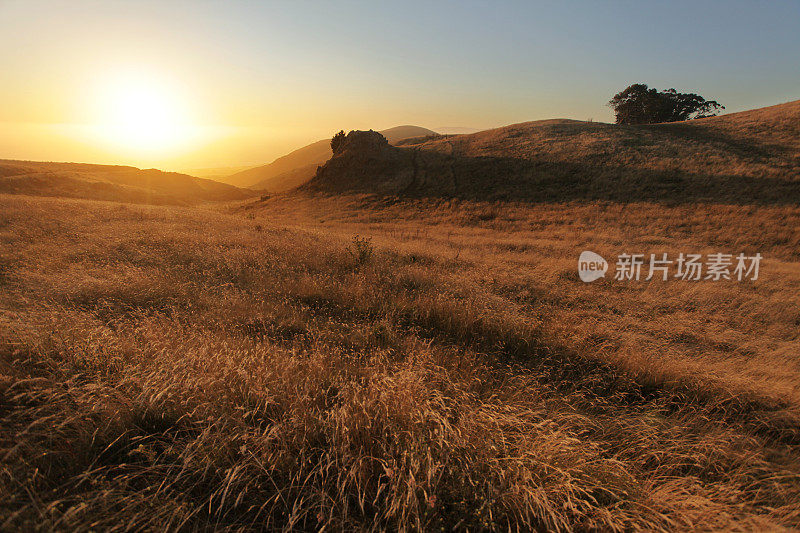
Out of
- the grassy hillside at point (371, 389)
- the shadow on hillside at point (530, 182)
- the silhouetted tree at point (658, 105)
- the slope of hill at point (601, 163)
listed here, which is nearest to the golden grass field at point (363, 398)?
the grassy hillside at point (371, 389)

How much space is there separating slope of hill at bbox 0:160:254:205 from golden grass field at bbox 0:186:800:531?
29.3 m

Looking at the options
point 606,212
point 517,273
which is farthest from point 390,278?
point 606,212

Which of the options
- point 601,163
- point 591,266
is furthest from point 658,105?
point 591,266

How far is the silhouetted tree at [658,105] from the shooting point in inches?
2169

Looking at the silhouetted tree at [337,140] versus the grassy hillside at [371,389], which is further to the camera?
the silhouetted tree at [337,140]

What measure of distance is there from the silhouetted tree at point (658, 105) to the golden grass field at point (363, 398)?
61.6 m

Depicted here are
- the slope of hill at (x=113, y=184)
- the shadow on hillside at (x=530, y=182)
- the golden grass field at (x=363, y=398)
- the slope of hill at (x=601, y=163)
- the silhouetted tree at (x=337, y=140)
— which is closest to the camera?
the golden grass field at (x=363, y=398)

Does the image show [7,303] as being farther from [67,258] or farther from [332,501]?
[332,501]

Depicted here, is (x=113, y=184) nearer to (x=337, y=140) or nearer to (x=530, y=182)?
(x=337, y=140)

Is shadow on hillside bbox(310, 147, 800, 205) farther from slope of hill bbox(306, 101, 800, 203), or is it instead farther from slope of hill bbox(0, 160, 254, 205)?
slope of hill bbox(0, 160, 254, 205)

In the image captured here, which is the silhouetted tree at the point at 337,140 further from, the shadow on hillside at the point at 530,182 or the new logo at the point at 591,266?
the new logo at the point at 591,266

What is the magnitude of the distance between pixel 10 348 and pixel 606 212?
2798cm

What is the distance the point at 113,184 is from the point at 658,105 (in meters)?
76.9

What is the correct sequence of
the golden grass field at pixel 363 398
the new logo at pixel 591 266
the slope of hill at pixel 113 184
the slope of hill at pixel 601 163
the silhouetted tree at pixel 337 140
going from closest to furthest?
the golden grass field at pixel 363 398 < the new logo at pixel 591 266 < the slope of hill at pixel 601 163 < the slope of hill at pixel 113 184 < the silhouetted tree at pixel 337 140
